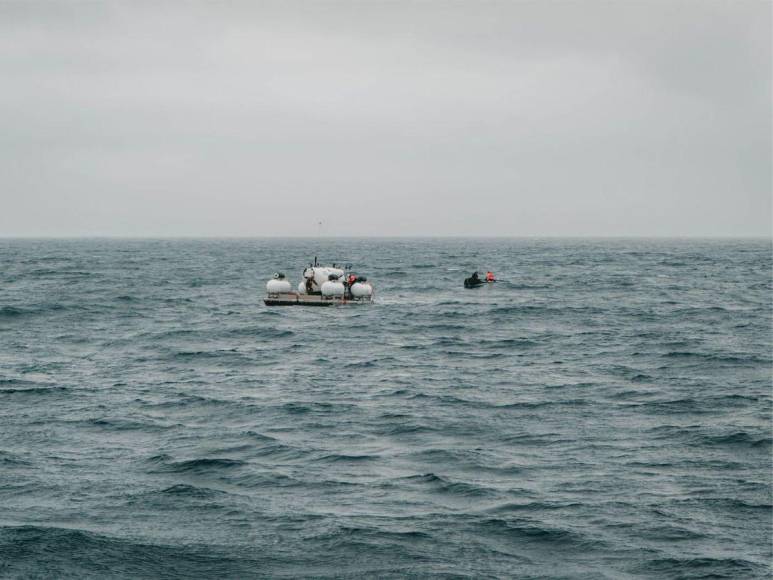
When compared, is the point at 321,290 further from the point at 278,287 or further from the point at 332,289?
the point at 278,287

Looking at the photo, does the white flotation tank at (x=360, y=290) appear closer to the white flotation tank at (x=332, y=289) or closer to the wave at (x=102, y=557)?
the white flotation tank at (x=332, y=289)

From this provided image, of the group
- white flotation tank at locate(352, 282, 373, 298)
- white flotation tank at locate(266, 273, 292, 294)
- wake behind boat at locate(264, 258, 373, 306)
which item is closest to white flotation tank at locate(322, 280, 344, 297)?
wake behind boat at locate(264, 258, 373, 306)

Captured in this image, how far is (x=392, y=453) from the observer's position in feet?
80.5

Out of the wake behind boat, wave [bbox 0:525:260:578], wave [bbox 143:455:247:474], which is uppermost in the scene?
the wake behind boat

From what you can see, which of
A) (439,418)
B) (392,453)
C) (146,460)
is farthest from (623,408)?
(146,460)

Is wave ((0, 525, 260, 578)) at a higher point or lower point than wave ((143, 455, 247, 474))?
lower

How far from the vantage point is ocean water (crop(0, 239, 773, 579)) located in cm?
1744

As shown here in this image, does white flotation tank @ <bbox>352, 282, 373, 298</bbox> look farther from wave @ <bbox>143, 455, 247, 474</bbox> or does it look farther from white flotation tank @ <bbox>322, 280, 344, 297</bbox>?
wave @ <bbox>143, 455, 247, 474</bbox>

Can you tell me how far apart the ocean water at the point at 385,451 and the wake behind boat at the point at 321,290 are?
692cm

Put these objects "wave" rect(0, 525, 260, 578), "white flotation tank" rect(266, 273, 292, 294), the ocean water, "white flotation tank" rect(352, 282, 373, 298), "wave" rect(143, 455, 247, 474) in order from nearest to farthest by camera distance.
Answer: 1. "wave" rect(0, 525, 260, 578)
2. the ocean water
3. "wave" rect(143, 455, 247, 474)
4. "white flotation tank" rect(352, 282, 373, 298)
5. "white flotation tank" rect(266, 273, 292, 294)

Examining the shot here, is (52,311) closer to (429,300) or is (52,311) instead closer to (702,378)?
(429,300)

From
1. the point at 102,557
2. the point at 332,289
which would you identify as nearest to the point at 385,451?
the point at 102,557

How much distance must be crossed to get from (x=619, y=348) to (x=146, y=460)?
29.9 metres

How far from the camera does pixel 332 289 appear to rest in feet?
202
